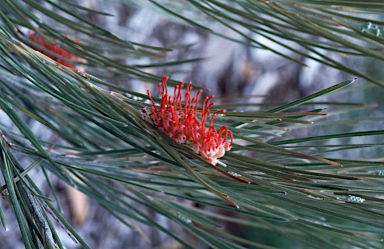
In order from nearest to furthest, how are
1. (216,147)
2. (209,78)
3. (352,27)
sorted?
(216,147)
(352,27)
(209,78)

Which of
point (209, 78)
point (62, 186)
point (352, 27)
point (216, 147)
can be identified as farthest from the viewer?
point (209, 78)

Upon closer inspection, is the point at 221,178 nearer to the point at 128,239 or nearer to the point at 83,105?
the point at 83,105

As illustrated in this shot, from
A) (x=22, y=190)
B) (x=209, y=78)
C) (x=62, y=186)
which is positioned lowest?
(x=22, y=190)

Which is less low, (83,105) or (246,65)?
(246,65)

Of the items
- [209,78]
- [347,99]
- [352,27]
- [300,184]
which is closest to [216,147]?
[300,184]

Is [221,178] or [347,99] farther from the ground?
[347,99]

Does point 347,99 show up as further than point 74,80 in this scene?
Yes

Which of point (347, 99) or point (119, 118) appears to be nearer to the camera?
point (119, 118)

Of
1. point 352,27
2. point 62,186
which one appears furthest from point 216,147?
point 62,186

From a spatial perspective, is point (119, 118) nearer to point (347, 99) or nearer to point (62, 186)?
point (62, 186)
